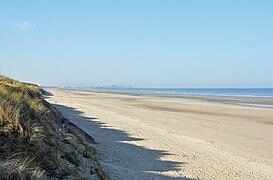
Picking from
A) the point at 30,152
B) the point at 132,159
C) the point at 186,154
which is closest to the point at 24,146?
the point at 30,152

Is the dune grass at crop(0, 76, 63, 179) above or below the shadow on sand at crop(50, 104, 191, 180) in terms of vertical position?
above

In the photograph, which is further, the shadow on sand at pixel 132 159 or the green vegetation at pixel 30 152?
the shadow on sand at pixel 132 159

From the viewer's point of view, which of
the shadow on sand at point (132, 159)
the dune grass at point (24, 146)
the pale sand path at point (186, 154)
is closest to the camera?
the dune grass at point (24, 146)

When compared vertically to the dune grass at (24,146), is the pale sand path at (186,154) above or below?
below

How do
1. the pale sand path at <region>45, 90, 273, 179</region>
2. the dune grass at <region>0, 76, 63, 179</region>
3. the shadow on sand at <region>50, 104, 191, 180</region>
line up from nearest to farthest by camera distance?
the dune grass at <region>0, 76, 63, 179</region>
the shadow on sand at <region>50, 104, 191, 180</region>
the pale sand path at <region>45, 90, 273, 179</region>

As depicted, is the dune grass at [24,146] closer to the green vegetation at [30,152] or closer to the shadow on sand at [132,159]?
the green vegetation at [30,152]

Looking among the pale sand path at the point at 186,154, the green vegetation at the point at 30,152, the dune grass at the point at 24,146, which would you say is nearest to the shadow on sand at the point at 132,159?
the pale sand path at the point at 186,154

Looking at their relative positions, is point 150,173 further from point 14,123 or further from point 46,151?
point 14,123

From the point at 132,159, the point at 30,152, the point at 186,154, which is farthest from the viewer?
the point at 186,154

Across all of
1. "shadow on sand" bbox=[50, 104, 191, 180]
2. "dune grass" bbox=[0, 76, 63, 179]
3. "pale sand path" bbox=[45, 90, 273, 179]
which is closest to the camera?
"dune grass" bbox=[0, 76, 63, 179]

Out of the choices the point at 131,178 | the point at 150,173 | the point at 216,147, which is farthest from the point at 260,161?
the point at 131,178

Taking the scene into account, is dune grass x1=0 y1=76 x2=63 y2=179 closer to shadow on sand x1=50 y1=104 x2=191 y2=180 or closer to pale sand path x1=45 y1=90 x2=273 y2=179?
pale sand path x1=45 y1=90 x2=273 y2=179

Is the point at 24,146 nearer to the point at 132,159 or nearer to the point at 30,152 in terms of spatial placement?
the point at 30,152

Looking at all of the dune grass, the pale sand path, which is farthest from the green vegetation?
the pale sand path
